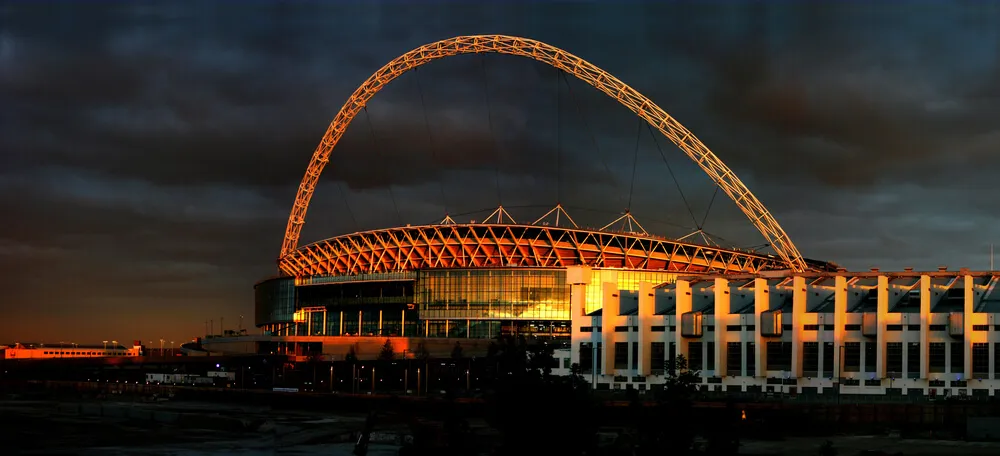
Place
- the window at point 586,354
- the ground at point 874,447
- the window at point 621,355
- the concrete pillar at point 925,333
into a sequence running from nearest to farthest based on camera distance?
1. the ground at point 874,447
2. the concrete pillar at point 925,333
3. the window at point 621,355
4. the window at point 586,354

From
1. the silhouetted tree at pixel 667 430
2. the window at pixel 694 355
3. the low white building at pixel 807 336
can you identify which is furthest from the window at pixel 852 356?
the silhouetted tree at pixel 667 430

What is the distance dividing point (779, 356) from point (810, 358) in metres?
2.91

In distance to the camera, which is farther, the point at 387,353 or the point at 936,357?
the point at 387,353

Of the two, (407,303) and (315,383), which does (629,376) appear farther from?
(407,303)

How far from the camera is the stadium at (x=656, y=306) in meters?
98.4

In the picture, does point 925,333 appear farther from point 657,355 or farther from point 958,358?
point 657,355

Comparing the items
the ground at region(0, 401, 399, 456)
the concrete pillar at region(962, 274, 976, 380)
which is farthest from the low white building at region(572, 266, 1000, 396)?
the ground at region(0, 401, 399, 456)

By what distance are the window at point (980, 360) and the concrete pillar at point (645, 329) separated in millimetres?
29322

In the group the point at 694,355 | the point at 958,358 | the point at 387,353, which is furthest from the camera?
the point at 387,353

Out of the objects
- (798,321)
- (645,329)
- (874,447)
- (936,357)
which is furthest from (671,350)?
(874,447)

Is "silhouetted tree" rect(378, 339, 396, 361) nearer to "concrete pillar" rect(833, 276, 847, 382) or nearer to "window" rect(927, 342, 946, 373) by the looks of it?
"concrete pillar" rect(833, 276, 847, 382)

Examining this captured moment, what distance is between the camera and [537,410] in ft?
106

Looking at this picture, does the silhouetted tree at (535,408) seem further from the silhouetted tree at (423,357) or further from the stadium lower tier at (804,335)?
the silhouetted tree at (423,357)

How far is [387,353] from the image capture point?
531 ft
